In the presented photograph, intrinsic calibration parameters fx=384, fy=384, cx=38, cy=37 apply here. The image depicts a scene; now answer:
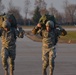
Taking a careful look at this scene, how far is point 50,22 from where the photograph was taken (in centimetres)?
961

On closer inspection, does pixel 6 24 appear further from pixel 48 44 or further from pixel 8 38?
pixel 48 44

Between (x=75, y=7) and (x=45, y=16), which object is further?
(x=75, y=7)

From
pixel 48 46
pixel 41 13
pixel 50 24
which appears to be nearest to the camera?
pixel 50 24

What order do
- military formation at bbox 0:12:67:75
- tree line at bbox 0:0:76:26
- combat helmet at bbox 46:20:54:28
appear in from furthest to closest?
tree line at bbox 0:0:76:26 < military formation at bbox 0:12:67:75 < combat helmet at bbox 46:20:54:28

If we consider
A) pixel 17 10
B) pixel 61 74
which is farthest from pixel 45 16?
pixel 17 10

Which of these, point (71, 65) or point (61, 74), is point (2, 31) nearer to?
point (61, 74)

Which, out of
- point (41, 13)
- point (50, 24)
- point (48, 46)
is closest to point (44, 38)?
point (48, 46)

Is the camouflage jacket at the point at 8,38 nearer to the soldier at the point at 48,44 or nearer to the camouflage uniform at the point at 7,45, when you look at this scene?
the camouflage uniform at the point at 7,45

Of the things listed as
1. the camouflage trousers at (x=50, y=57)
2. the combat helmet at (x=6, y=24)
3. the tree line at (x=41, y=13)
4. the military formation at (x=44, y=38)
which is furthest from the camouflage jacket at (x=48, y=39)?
the tree line at (x=41, y=13)

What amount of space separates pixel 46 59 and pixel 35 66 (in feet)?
10.6

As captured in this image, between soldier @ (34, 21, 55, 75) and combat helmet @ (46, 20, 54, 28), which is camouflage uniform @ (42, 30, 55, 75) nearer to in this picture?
soldier @ (34, 21, 55, 75)

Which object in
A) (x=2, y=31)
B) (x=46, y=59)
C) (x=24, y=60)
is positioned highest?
(x=2, y=31)

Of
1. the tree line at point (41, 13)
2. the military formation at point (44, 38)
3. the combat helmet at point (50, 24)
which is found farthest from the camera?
the tree line at point (41, 13)

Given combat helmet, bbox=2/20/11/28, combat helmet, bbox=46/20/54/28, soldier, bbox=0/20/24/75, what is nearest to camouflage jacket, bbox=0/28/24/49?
soldier, bbox=0/20/24/75
